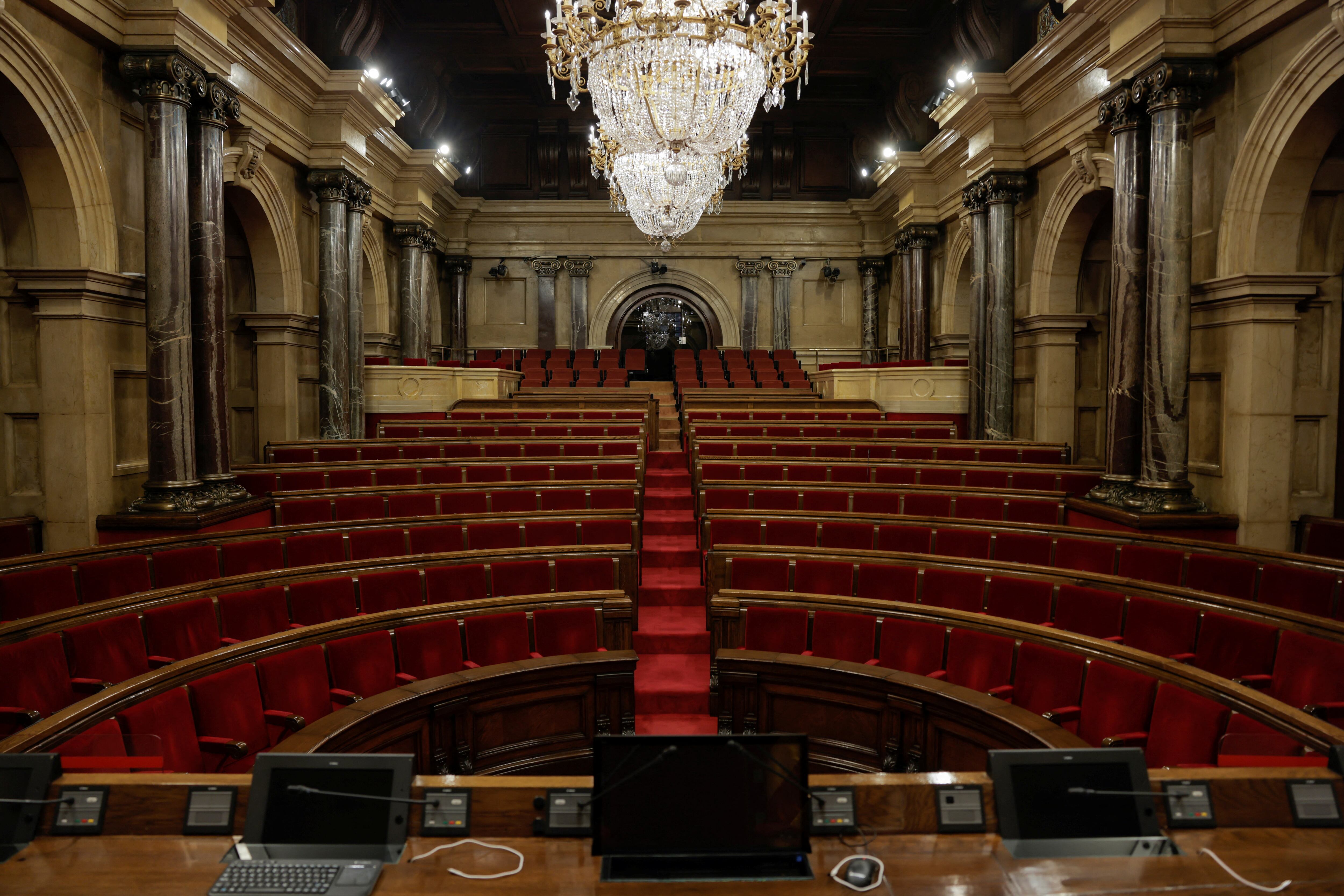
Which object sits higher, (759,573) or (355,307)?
(355,307)

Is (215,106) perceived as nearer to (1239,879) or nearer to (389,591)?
(389,591)

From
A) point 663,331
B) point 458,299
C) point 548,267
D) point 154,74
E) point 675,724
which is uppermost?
point 548,267

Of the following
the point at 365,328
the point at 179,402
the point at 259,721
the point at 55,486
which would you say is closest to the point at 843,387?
the point at 365,328

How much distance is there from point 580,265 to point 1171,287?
38.6 ft

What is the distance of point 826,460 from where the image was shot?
281 inches

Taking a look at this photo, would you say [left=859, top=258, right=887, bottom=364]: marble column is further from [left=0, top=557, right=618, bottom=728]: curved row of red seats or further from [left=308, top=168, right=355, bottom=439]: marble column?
[left=0, top=557, right=618, bottom=728]: curved row of red seats

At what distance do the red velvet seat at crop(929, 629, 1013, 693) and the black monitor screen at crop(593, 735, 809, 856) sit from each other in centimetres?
181

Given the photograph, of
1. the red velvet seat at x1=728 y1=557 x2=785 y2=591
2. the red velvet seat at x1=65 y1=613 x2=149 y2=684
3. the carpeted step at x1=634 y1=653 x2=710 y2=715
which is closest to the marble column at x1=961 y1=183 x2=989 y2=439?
the red velvet seat at x1=728 y1=557 x2=785 y2=591

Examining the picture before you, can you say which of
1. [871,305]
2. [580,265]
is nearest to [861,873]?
[871,305]

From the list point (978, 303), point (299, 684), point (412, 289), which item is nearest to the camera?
point (299, 684)

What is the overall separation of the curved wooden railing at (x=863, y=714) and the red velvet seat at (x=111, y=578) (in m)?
3.04

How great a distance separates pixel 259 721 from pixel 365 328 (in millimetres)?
10649

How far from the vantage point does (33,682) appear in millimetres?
2982

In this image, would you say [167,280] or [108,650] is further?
[167,280]
